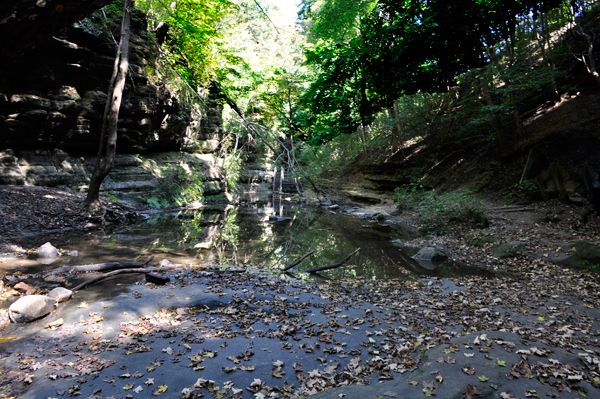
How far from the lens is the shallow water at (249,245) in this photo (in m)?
8.41

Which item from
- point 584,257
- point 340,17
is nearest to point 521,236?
point 584,257

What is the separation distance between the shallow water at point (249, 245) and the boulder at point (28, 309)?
6.78 feet

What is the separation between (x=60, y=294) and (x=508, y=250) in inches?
428

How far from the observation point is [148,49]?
17.5 metres

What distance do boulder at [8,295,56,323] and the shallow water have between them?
6.78 feet

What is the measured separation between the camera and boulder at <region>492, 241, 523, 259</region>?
904 cm

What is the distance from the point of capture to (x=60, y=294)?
5.05 metres

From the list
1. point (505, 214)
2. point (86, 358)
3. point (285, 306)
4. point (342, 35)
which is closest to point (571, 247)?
point (505, 214)

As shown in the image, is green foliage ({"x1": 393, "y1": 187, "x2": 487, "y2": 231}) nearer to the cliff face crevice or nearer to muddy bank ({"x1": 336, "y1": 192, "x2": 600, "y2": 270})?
muddy bank ({"x1": 336, "y1": 192, "x2": 600, "y2": 270})

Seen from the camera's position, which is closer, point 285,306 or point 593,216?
point 285,306

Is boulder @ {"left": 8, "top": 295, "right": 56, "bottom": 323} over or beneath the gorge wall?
beneath

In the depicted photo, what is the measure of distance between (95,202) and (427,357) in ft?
42.5

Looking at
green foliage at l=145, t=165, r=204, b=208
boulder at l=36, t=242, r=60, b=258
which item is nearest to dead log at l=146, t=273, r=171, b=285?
boulder at l=36, t=242, r=60, b=258

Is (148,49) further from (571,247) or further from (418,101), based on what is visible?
(571,247)
